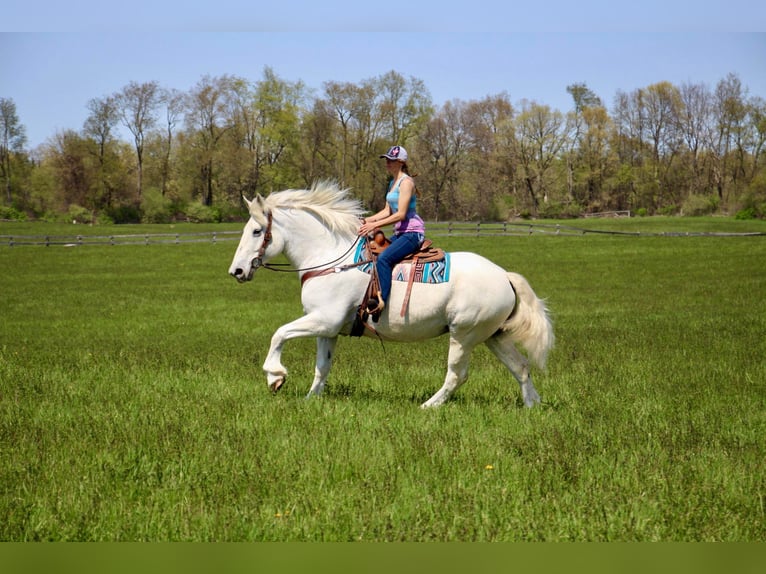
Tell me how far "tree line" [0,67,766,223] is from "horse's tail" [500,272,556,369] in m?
72.2

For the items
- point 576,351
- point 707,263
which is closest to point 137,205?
point 707,263

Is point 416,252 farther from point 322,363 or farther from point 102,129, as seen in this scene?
point 102,129

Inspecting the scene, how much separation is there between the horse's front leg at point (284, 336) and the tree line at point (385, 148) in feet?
238

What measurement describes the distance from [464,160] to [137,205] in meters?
35.9

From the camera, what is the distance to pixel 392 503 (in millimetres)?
6230

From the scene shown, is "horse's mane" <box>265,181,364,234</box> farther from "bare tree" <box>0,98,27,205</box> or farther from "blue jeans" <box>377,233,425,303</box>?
"bare tree" <box>0,98,27,205</box>

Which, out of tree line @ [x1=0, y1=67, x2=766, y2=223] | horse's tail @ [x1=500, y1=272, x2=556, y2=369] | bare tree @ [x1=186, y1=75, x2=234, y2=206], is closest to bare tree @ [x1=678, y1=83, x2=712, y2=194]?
tree line @ [x1=0, y1=67, x2=766, y2=223]

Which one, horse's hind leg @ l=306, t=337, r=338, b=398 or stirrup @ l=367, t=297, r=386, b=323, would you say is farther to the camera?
horse's hind leg @ l=306, t=337, r=338, b=398

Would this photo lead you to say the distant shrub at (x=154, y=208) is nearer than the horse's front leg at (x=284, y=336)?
No

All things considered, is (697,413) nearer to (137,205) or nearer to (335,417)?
(335,417)

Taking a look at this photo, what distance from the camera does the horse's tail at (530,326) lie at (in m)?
10.1

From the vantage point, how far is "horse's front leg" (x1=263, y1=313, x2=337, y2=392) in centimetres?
975

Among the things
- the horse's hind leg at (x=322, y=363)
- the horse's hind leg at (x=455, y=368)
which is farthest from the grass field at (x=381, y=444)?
the horse's hind leg at (x=322, y=363)

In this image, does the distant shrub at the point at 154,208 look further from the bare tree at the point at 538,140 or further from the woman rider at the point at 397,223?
the woman rider at the point at 397,223
